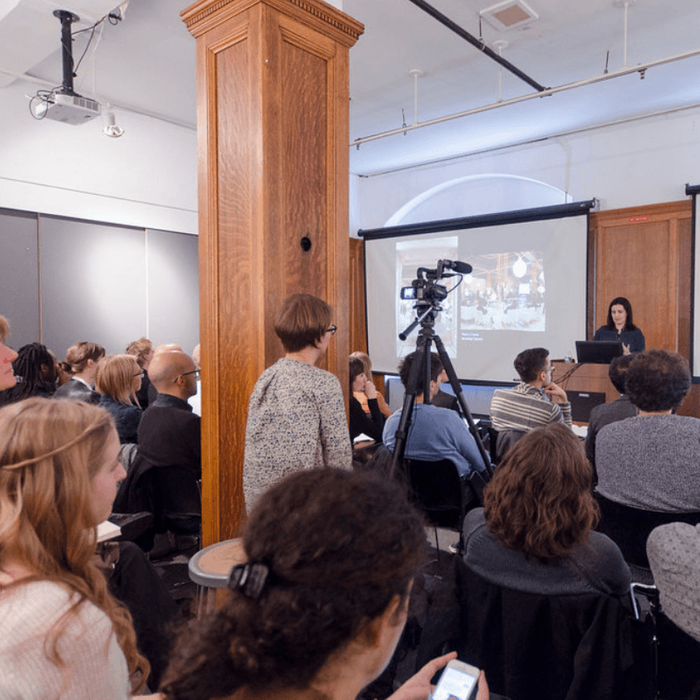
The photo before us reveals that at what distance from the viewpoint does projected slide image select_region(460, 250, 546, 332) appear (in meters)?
6.18

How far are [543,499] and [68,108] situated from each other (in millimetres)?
3699

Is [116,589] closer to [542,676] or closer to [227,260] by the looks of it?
[542,676]

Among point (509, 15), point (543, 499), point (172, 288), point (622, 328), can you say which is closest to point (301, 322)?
point (543, 499)

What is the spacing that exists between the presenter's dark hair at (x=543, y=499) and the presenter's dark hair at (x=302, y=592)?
2.30 feet

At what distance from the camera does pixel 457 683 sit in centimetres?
99

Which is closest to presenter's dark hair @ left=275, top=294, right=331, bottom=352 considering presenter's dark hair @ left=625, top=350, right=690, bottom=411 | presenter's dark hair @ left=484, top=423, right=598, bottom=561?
presenter's dark hair @ left=484, top=423, right=598, bottom=561

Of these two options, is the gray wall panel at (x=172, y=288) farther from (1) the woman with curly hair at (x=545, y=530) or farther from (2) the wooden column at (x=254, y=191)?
(1) the woman with curly hair at (x=545, y=530)

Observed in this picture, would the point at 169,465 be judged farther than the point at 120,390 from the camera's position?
No

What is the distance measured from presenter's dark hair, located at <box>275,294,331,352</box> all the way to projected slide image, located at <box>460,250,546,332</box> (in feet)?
15.8

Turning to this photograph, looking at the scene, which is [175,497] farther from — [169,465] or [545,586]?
[545,586]

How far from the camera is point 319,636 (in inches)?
24.0

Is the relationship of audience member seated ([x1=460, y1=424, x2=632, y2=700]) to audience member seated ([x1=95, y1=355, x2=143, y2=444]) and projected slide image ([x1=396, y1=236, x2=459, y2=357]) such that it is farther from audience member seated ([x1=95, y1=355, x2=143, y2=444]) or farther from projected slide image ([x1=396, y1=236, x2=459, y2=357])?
projected slide image ([x1=396, y1=236, x2=459, y2=357])

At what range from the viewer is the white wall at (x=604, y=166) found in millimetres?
5363

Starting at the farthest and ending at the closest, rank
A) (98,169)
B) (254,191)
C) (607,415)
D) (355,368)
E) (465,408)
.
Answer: (98,169), (355,368), (465,408), (607,415), (254,191)
